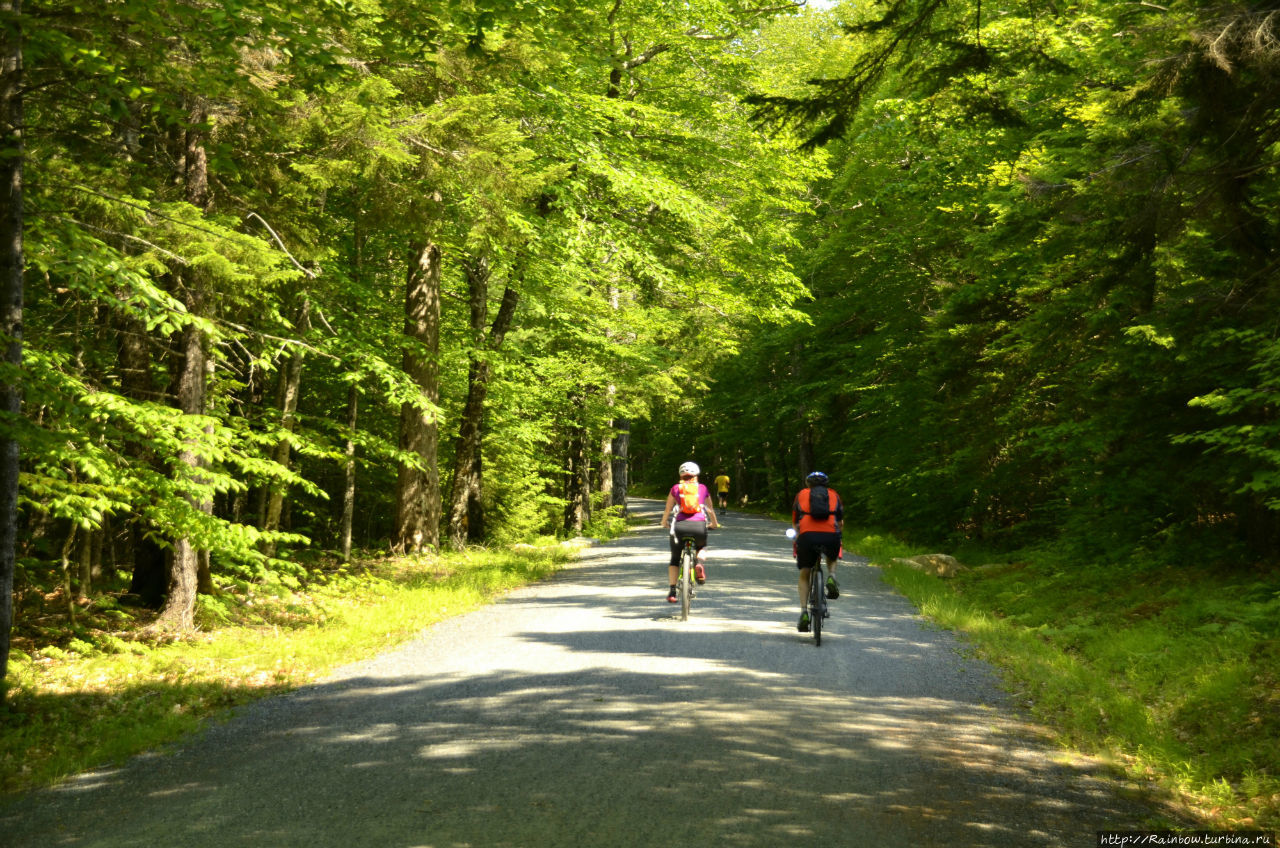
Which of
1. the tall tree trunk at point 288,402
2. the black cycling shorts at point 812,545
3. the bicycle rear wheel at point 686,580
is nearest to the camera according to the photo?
the black cycling shorts at point 812,545

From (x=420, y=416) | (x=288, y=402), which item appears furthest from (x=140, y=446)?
(x=420, y=416)

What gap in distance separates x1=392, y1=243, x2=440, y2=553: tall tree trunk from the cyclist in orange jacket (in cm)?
838

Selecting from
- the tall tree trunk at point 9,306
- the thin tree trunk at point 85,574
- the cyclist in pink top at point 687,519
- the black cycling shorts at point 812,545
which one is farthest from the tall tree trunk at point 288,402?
the black cycling shorts at point 812,545

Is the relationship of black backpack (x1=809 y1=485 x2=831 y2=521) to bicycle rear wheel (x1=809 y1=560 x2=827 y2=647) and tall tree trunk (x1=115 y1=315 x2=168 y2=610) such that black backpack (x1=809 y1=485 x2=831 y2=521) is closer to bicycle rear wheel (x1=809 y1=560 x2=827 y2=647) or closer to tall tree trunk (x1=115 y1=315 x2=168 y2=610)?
bicycle rear wheel (x1=809 y1=560 x2=827 y2=647)

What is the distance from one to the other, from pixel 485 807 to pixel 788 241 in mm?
19852

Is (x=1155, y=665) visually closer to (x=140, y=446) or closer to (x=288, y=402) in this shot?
(x=140, y=446)

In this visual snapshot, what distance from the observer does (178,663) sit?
8.83 meters

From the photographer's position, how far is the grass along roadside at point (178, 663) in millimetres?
6543

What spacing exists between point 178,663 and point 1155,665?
9.23m

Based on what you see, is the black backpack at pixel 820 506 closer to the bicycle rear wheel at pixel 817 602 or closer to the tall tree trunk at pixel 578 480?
the bicycle rear wheel at pixel 817 602

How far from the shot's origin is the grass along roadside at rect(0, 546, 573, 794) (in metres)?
6.54

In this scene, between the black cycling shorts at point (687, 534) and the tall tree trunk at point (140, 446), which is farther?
the black cycling shorts at point (687, 534)

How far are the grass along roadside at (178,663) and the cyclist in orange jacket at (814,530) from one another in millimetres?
4607

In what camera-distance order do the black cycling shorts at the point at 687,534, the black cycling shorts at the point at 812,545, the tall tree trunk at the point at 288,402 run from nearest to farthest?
1. the black cycling shorts at the point at 812,545
2. the black cycling shorts at the point at 687,534
3. the tall tree trunk at the point at 288,402
